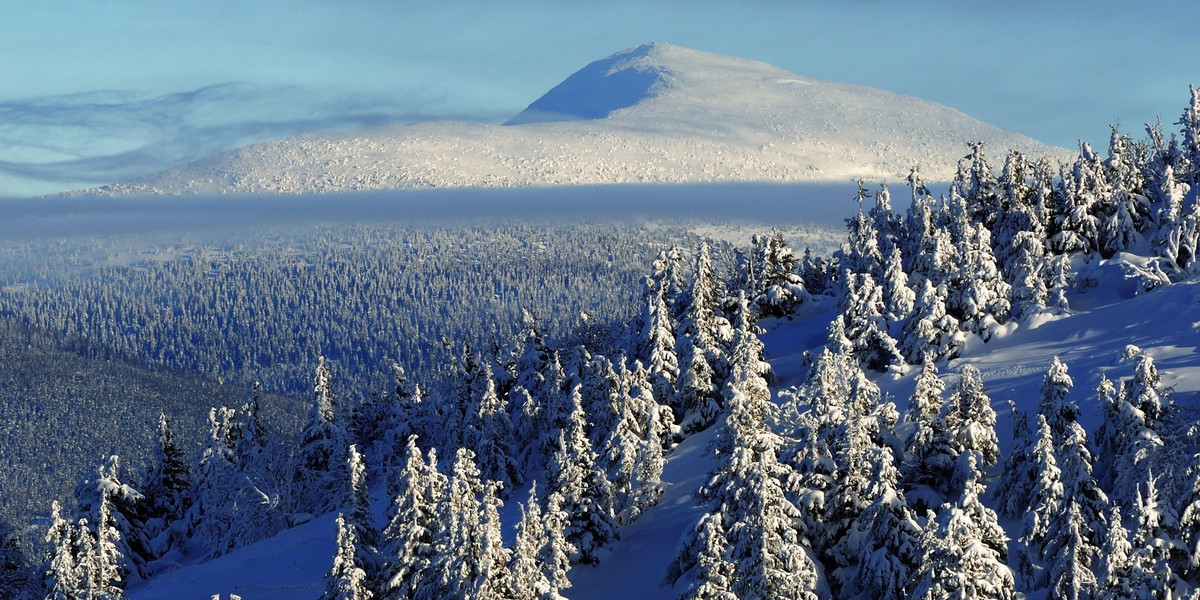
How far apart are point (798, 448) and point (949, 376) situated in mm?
19748

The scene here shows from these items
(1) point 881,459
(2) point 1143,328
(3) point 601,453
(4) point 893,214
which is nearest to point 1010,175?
(4) point 893,214

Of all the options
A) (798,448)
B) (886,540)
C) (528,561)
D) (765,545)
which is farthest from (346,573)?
(886,540)

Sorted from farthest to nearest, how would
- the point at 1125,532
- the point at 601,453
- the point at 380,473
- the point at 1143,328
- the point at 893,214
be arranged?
the point at 893,214 → the point at 380,473 → the point at 1143,328 → the point at 601,453 → the point at 1125,532

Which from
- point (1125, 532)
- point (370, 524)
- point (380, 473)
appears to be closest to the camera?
point (1125, 532)

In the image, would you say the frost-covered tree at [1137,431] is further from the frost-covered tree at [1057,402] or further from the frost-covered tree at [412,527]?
the frost-covered tree at [412,527]

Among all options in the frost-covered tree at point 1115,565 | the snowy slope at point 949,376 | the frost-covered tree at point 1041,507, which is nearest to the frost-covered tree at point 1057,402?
the frost-covered tree at point 1041,507

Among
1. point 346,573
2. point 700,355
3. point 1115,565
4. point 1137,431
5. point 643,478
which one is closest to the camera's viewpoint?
point 1115,565

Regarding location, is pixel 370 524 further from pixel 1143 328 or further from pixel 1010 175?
pixel 1010 175

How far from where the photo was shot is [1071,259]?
63.8 metres

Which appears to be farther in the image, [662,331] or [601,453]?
[662,331]

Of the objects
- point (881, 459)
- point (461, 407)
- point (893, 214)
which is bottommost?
point (461, 407)

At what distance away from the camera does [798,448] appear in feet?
119

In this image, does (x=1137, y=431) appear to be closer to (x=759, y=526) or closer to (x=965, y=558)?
(x=965, y=558)

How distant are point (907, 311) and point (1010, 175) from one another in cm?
1540
